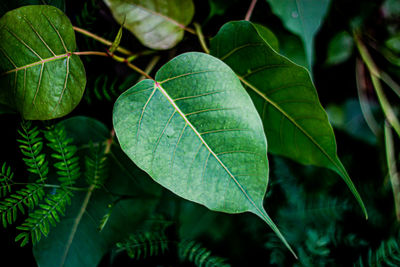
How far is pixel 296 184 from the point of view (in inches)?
25.3

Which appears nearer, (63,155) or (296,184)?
(63,155)

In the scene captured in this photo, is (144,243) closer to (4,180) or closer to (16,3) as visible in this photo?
(4,180)

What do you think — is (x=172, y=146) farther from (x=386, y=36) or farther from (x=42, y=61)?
(x=386, y=36)

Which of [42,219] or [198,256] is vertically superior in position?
[42,219]

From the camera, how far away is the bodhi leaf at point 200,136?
33 cm

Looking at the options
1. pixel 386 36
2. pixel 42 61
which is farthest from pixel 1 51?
pixel 386 36

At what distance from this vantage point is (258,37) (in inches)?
15.5

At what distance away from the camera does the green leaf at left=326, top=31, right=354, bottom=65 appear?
692 mm

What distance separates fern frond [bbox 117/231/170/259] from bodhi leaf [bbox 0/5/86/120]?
0.81ft

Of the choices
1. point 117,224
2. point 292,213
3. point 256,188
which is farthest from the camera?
point 292,213

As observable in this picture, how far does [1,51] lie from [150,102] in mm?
211

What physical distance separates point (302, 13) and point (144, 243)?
523 millimetres

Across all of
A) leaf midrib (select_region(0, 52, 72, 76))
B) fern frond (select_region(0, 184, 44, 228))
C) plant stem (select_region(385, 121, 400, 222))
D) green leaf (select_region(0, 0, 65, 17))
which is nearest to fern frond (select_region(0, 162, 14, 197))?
fern frond (select_region(0, 184, 44, 228))

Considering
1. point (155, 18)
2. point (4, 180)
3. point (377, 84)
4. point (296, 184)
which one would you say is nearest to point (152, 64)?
point (155, 18)
